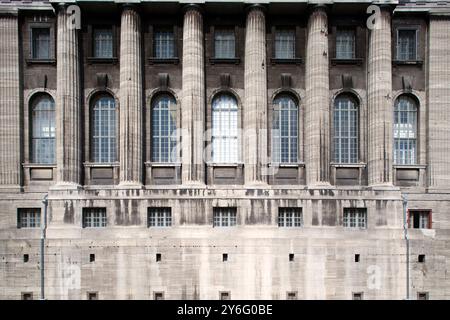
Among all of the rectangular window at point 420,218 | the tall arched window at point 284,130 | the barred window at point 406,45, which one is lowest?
the rectangular window at point 420,218

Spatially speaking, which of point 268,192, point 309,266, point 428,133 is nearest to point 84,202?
point 268,192

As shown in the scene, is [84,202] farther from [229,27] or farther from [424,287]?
[424,287]

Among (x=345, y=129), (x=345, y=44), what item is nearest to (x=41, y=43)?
(x=345, y=44)

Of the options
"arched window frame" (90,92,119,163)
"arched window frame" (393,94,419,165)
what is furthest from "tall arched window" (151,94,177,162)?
"arched window frame" (393,94,419,165)

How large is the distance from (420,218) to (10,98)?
28.6 metres

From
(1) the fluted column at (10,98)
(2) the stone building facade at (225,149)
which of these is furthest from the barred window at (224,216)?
(1) the fluted column at (10,98)

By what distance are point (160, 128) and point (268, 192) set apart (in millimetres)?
8709

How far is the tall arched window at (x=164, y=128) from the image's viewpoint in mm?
32688

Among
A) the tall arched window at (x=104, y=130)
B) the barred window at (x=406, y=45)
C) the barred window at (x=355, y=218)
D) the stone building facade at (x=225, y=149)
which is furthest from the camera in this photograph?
the barred window at (x=406, y=45)

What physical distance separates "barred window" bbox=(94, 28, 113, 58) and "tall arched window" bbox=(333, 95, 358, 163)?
1609 cm

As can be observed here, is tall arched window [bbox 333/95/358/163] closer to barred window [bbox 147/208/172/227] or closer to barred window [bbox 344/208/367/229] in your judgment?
barred window [bbox 344/208/367/229]

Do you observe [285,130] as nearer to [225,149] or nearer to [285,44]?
[225,149]

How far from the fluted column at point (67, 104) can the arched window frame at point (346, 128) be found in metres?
17.4

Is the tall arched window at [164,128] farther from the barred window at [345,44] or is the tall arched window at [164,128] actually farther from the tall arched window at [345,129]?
the barred window at [345,44]
